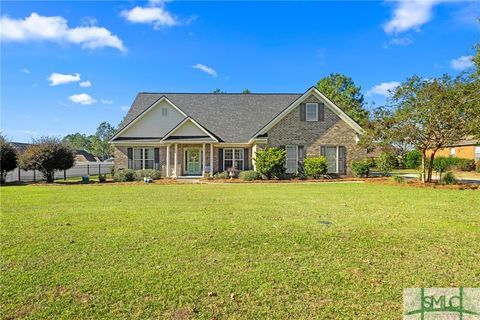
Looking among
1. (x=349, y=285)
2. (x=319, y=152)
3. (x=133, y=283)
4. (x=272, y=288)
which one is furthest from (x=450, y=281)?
(x=319, y=152)

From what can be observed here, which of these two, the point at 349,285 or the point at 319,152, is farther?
the point at 319,152

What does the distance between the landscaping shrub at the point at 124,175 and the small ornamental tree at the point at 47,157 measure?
11.3 feet

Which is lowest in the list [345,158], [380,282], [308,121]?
[380,282]

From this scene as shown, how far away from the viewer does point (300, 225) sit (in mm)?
7625

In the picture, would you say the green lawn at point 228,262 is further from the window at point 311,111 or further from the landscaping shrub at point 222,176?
the window at point 311,111

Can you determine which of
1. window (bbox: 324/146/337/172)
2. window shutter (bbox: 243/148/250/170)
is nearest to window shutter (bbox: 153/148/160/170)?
window shutter (bbox: 243/148/250/170)

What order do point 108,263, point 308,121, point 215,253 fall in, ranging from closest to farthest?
point 108,263 < point 215,253 < point 308,121

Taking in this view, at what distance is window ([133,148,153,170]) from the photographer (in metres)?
25.0

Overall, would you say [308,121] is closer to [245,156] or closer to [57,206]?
[245,156]

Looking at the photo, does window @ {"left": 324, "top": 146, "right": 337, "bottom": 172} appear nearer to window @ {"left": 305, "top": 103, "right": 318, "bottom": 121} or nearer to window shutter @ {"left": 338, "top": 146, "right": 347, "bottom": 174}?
window shutter @ {"left": 338, "top": 146, "right": 347, "bottom": 174}

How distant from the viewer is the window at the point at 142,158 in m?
25.0

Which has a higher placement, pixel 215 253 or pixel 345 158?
pixel 345 158

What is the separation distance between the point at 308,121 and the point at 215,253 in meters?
19.7

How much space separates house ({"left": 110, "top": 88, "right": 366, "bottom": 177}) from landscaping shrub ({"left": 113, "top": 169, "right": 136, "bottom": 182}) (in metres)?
1.86
